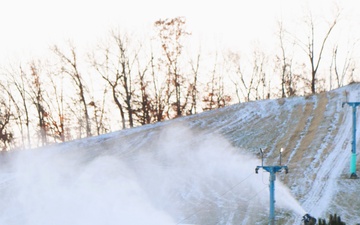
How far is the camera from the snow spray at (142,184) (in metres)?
21.7

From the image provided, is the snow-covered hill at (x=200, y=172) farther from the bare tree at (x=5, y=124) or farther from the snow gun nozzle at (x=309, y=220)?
the bare tree at (x=5, y=124)

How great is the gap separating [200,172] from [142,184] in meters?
4.00

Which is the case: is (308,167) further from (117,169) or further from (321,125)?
(117,169)

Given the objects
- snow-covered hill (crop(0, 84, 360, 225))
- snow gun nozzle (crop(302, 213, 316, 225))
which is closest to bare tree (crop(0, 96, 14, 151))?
snow-covered hill (crop(0, 84, 360, 225))

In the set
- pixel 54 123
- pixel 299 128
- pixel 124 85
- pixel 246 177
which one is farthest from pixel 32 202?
pixel 54 123

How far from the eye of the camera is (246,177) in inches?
1003

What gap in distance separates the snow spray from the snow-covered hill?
0.07 metres

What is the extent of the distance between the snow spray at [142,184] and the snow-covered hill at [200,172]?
2.8 inches

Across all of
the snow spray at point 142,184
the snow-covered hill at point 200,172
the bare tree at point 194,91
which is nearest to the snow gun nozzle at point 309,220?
the snow-covered hill at point 200,172

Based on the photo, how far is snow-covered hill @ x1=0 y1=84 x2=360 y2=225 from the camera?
21.3 metres

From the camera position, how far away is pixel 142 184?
1066 inches

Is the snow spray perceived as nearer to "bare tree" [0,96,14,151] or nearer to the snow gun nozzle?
the snow gun nozzle

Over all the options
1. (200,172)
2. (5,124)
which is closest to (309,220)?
(200,172)

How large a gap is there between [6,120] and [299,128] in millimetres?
37723
